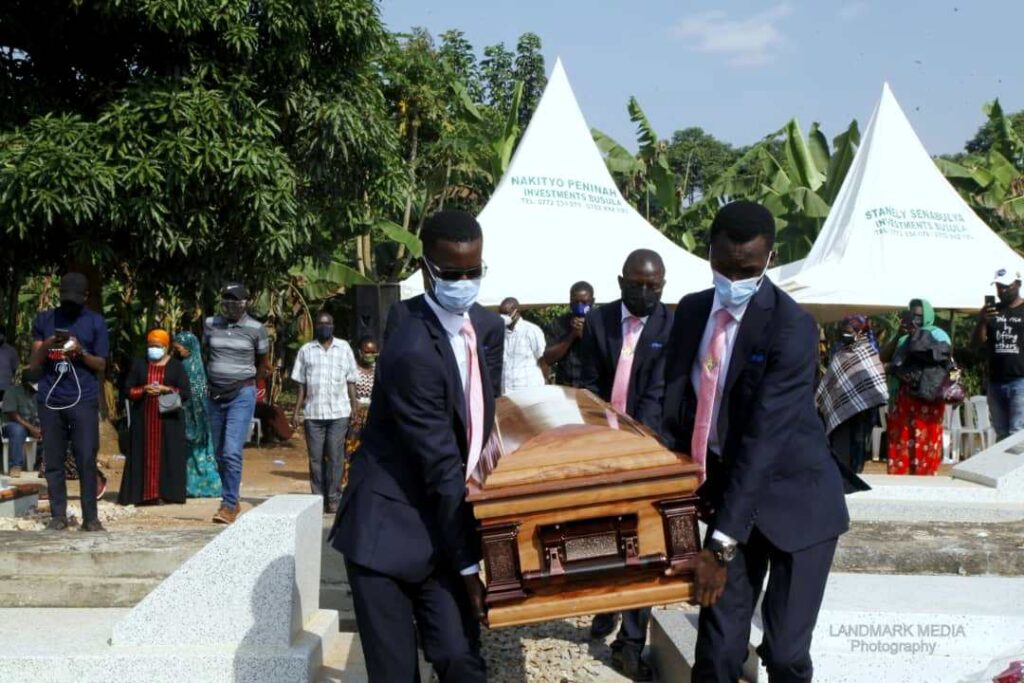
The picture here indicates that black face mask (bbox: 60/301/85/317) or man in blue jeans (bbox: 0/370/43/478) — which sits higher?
black face mask (bbox: 60/301/85/317)

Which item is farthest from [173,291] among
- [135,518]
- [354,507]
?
[354,507]

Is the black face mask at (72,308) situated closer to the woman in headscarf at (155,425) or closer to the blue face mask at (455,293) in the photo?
the woman in headscarf at (155,425)

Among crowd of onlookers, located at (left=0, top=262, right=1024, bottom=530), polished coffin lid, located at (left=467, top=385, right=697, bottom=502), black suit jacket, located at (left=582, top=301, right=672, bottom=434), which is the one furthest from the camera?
crowd of onlookers, located at (left=0, top=262, right=1024, bottom=530)

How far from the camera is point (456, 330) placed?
3.70 meters

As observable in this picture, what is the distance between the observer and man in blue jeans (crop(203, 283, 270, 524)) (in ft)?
29.9

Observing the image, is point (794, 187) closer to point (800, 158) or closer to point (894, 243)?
point (800, 158)

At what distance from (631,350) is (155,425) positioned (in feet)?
20.8

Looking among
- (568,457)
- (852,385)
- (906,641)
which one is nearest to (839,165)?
(852,385)

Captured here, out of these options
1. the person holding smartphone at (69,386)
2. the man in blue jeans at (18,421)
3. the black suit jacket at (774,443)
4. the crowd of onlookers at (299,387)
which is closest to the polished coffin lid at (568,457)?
the black suit jacket at (774,443)

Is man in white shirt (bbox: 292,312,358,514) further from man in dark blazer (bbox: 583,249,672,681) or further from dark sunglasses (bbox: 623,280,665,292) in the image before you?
dark sunglasses (bbox: 623,280,665,292)

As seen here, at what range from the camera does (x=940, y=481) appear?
838 cm

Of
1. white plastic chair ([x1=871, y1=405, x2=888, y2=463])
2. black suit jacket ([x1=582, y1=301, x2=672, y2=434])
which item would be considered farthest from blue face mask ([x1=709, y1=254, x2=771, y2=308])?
white plastic chair ([x1=871, y1=405, x2=888, y2=463])

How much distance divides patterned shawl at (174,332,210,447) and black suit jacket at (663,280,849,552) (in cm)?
781

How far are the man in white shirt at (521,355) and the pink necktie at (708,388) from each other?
5.80 meters
